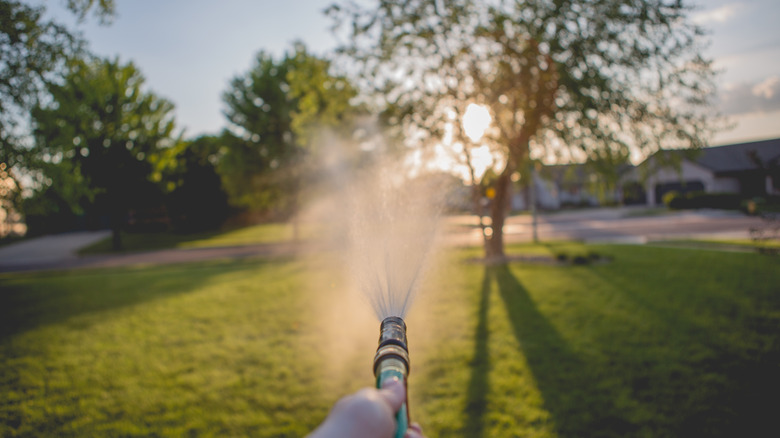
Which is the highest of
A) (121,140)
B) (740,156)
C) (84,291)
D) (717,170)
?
(121,140)

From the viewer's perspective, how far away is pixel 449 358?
600cm

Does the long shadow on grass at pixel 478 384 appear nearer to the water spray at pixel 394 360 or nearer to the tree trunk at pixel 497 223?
the water spray at pixel 394 360

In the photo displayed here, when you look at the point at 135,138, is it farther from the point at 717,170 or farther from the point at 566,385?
the point at 717,170

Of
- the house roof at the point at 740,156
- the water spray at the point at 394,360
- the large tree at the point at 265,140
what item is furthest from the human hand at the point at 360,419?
the large tree at the point at 265,140

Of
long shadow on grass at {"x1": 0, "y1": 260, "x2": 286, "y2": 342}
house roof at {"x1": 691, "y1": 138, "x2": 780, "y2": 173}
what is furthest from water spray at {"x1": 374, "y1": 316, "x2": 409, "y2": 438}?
house roof at {"x1": 691, "y1": 138, "x2": 780, "y2": 173}

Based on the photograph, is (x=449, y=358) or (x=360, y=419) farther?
(x=449, y=358)

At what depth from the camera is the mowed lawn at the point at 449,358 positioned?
4340mm

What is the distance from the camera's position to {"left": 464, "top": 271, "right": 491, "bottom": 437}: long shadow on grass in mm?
4199

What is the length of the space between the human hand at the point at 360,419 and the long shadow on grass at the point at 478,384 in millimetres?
3577

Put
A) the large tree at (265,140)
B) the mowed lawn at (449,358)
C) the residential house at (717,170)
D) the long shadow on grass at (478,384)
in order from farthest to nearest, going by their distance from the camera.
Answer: the large tree at (265,140), the residential house at (717,170), the mowed lawn at (449,358), the long shadow on grass at (478,384)

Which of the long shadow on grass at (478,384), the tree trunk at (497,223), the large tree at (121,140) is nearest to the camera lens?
the long shadow on grass at (478,384)

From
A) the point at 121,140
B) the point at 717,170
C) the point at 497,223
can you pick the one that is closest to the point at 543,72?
the point at 497,223

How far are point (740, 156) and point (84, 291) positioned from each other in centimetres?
3876

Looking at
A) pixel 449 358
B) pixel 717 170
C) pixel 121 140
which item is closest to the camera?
pixel 449 358
